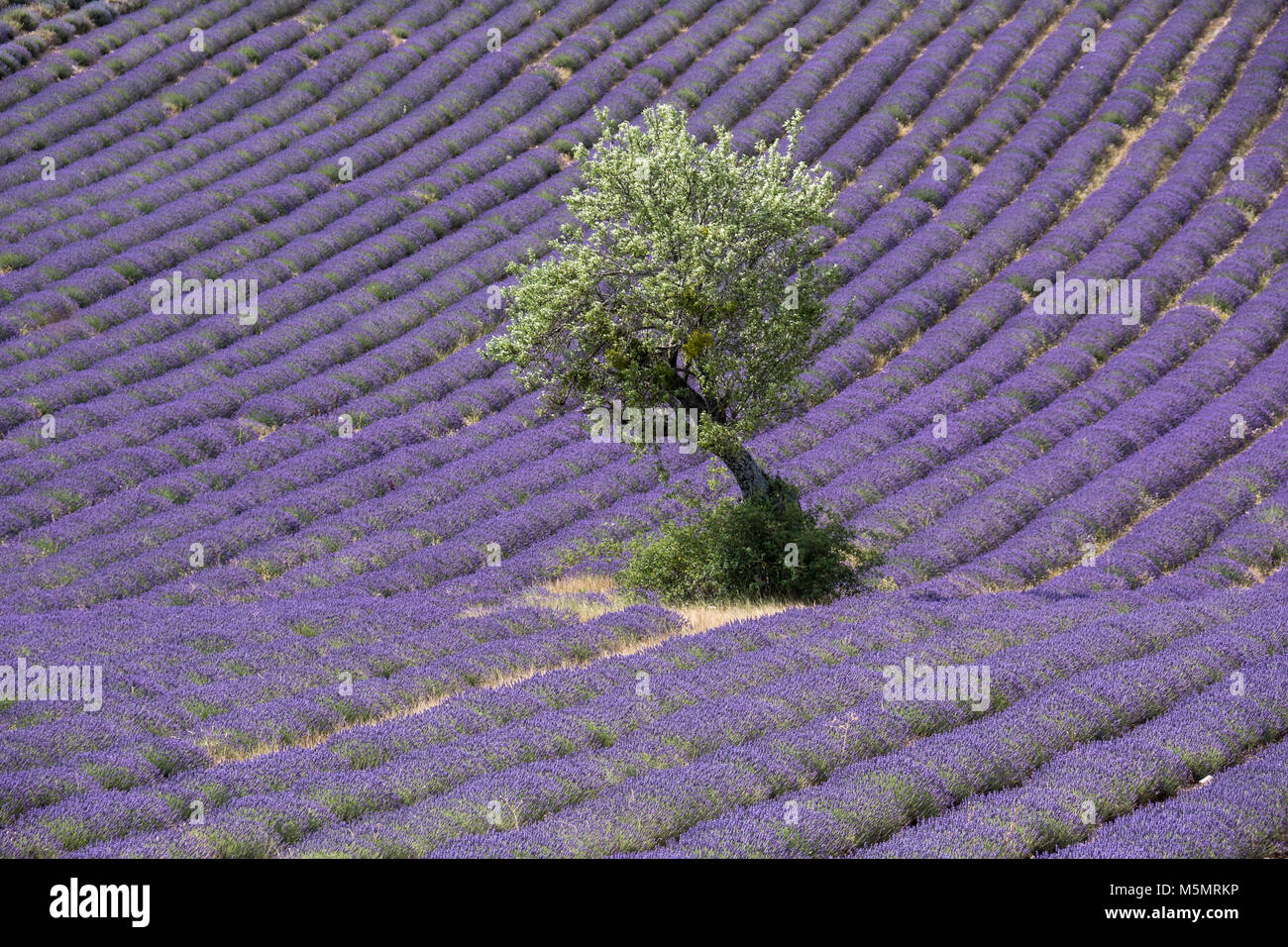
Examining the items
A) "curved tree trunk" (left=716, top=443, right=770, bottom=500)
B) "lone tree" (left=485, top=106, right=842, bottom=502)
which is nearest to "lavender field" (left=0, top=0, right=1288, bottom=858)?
"lone tree" (left=485, top=106, right=842, bottom=502)

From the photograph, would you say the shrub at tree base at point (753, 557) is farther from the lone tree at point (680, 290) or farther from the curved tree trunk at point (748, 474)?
the lone tree at point (680, 290)

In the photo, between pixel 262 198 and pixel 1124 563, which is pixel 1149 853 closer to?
pixel 1124 563

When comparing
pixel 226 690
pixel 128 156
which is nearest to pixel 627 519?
pixel 226 690

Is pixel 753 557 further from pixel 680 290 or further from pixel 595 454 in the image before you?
pixel 595 454

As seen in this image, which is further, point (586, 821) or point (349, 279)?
point (349, 279)

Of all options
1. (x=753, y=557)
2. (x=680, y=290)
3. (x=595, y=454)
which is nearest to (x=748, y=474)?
(x=753, y=557)
